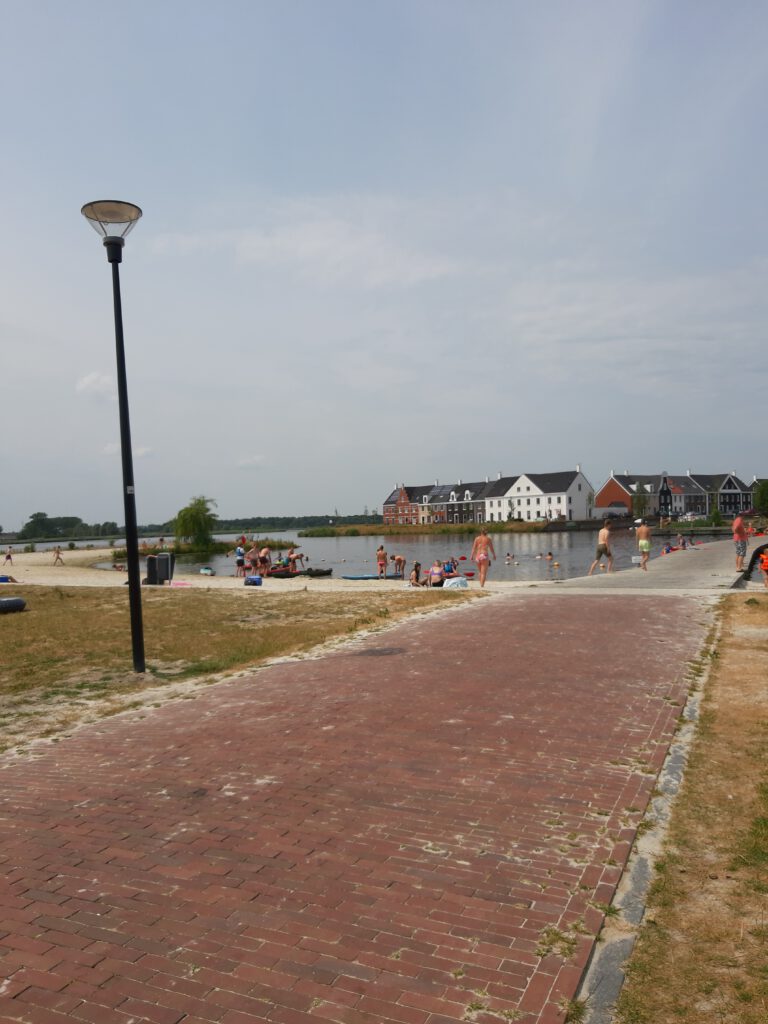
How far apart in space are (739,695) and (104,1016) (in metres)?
6.57

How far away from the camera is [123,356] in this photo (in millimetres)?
9867

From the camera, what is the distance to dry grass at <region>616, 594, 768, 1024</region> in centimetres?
294

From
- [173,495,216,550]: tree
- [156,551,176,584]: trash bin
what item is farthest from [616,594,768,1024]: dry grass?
[173,495,216,550]: tree

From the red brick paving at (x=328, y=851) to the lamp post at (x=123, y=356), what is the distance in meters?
2.38

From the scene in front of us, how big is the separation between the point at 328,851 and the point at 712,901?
2.05m

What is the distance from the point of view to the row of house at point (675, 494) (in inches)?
4547

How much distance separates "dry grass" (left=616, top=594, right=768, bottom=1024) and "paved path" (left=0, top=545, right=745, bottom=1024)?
0.27 meters

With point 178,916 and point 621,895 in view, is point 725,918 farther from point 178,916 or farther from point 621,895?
point 178,916

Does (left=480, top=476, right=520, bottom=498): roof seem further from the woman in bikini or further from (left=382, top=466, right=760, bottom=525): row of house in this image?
the woman in bikini

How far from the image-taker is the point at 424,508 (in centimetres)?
12669

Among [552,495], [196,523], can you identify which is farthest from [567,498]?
[196,523]

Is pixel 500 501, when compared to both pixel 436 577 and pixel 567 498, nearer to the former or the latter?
pixel 567 498

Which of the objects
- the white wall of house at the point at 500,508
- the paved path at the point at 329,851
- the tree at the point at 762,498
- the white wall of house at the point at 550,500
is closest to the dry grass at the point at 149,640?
the paved path at the point at 329,851

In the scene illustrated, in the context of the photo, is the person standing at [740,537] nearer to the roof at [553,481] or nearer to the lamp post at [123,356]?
the lamp post at [123,356]
